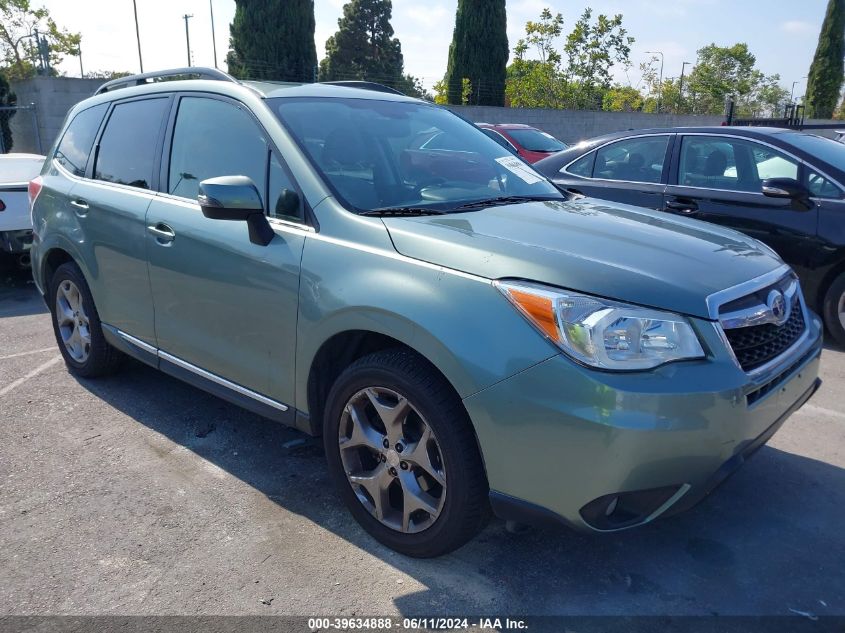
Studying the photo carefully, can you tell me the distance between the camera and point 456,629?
243 centimetres

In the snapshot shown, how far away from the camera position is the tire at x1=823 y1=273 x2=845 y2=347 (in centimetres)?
524

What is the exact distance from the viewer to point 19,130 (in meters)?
17.8

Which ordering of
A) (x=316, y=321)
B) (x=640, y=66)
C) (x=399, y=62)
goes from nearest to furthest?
(x=316, y=321), (x=640, y=66), (x=399, y=62)

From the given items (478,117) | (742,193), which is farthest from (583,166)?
(478,117)

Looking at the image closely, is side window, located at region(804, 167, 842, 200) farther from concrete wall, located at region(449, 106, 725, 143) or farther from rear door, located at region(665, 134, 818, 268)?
concrete wall, located at region(449, 106, 725, 143)

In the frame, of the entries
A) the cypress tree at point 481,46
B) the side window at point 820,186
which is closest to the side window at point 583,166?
the side window at point 820,186

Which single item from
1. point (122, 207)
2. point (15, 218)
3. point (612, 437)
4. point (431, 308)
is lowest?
point (15, 218)

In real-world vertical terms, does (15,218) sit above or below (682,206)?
below

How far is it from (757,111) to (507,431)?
1594 inches

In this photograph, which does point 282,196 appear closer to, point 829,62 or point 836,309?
point 836,309

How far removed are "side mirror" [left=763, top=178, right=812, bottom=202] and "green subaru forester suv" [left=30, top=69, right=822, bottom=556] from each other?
2369mm

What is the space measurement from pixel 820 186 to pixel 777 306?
3315 millimetres

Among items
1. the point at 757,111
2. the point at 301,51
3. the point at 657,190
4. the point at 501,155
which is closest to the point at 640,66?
the point at 757,111

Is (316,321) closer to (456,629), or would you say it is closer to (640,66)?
(456,629)
